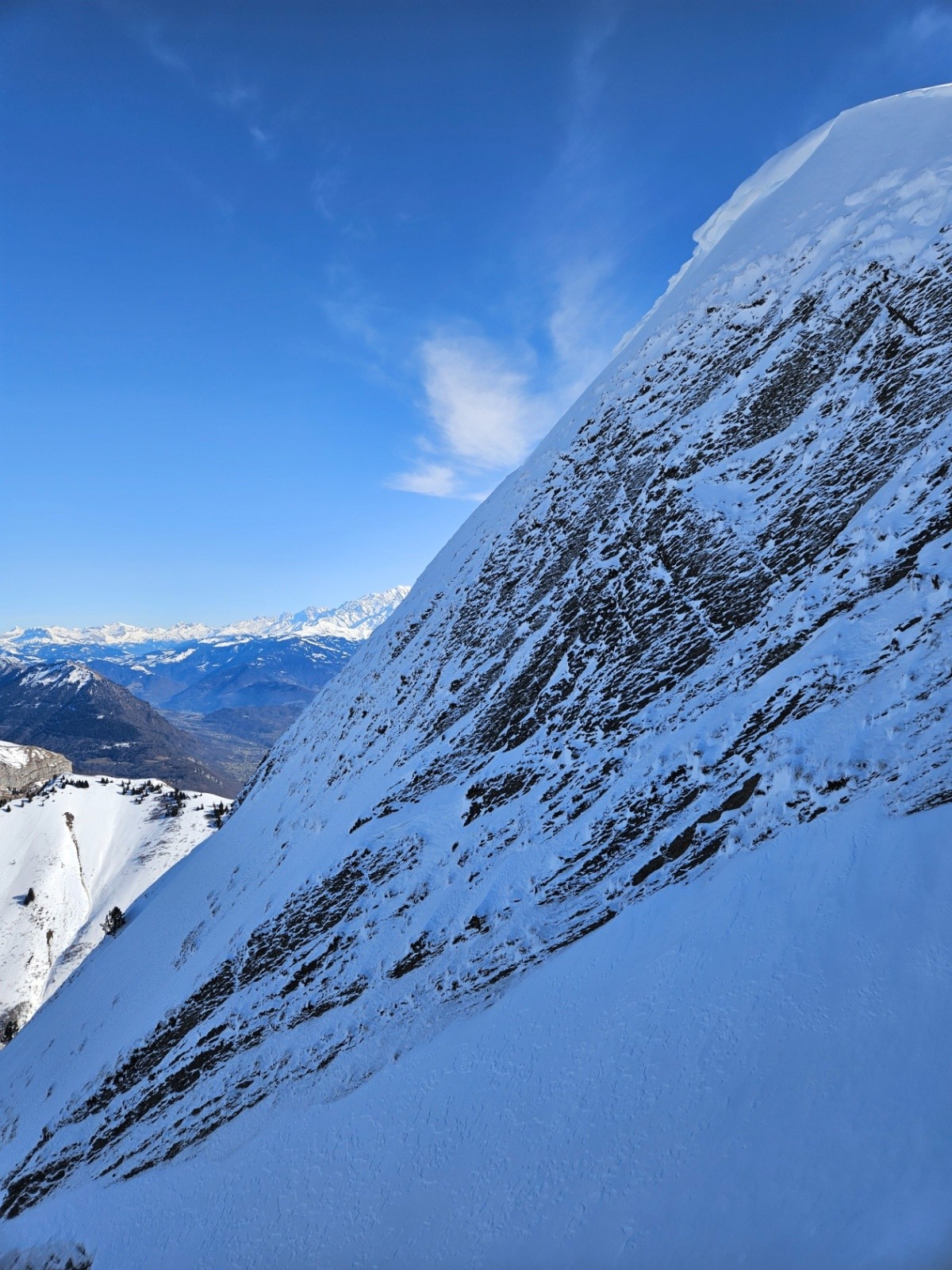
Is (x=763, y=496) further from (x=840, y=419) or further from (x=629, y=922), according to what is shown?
(x=629, y=922)

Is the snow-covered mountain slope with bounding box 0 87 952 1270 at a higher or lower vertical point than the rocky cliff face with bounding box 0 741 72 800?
lower

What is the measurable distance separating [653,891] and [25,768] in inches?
6967

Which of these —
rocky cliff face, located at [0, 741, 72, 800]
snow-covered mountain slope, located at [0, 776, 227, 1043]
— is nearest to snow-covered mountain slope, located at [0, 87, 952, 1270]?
snow-covered mountain slope, located at [0, 776, 227, 1043]

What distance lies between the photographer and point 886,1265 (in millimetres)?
7156

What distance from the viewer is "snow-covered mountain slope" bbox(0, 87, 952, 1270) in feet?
31.8

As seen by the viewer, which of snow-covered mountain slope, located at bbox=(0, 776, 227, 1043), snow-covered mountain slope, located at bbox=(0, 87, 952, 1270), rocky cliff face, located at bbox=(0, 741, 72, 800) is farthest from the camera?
rocky cliff face, located at bbox=(0, 741, 72, 800)

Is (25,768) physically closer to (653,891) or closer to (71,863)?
(71,863)

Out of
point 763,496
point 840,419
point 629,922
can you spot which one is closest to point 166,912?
point 629,922

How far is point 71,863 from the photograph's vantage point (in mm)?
79062

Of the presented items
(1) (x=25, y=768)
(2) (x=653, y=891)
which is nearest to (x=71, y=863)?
(1) (x=25, y=768)

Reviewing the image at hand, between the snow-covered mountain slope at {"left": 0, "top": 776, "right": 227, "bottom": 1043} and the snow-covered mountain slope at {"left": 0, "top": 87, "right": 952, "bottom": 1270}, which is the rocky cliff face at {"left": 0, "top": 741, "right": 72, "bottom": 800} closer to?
the snow-covered mountain slope at {"left": 0, "top": 776, "right": 227, "bottom": 1043}

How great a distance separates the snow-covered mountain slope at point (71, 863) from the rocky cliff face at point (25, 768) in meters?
27.7

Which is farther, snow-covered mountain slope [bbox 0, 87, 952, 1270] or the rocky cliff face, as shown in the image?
the rocky cliff face

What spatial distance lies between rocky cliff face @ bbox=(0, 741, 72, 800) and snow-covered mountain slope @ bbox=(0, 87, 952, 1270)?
129m
